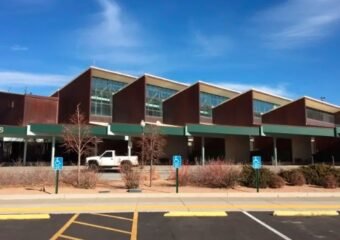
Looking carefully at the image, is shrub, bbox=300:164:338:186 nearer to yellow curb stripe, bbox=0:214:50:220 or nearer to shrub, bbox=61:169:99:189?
shrub, bbox=61:169:99:189

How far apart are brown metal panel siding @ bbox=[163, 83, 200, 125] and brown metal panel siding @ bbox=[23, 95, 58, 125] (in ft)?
57.2

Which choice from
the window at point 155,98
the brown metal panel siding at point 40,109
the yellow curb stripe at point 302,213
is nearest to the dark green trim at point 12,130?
the brown metal panel siding at point 40,109

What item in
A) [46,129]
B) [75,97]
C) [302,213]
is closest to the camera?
[302,213]

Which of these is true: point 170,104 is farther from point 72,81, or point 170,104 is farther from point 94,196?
point 94,196

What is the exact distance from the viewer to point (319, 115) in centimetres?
6675

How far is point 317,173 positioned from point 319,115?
150ft

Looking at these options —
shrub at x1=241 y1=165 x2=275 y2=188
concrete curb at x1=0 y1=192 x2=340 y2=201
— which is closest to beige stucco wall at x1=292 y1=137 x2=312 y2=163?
shrub at x1=241 y1=165 x2=275 y2=188

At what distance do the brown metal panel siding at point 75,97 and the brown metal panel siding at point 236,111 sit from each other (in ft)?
63.7

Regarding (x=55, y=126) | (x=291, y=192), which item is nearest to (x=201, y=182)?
(x=291, y=192)

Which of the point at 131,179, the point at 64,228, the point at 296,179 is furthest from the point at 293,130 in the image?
the point at 64,228

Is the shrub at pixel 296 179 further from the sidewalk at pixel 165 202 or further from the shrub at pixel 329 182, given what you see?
the sidewalk at pixel 165 202

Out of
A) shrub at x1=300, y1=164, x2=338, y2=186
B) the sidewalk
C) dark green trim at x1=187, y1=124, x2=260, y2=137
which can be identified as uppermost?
dark green trim at x1=187, y1=124, x2=260, y2=137

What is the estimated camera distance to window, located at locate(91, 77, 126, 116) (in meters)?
66.1

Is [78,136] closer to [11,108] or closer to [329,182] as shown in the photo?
[329,182]
